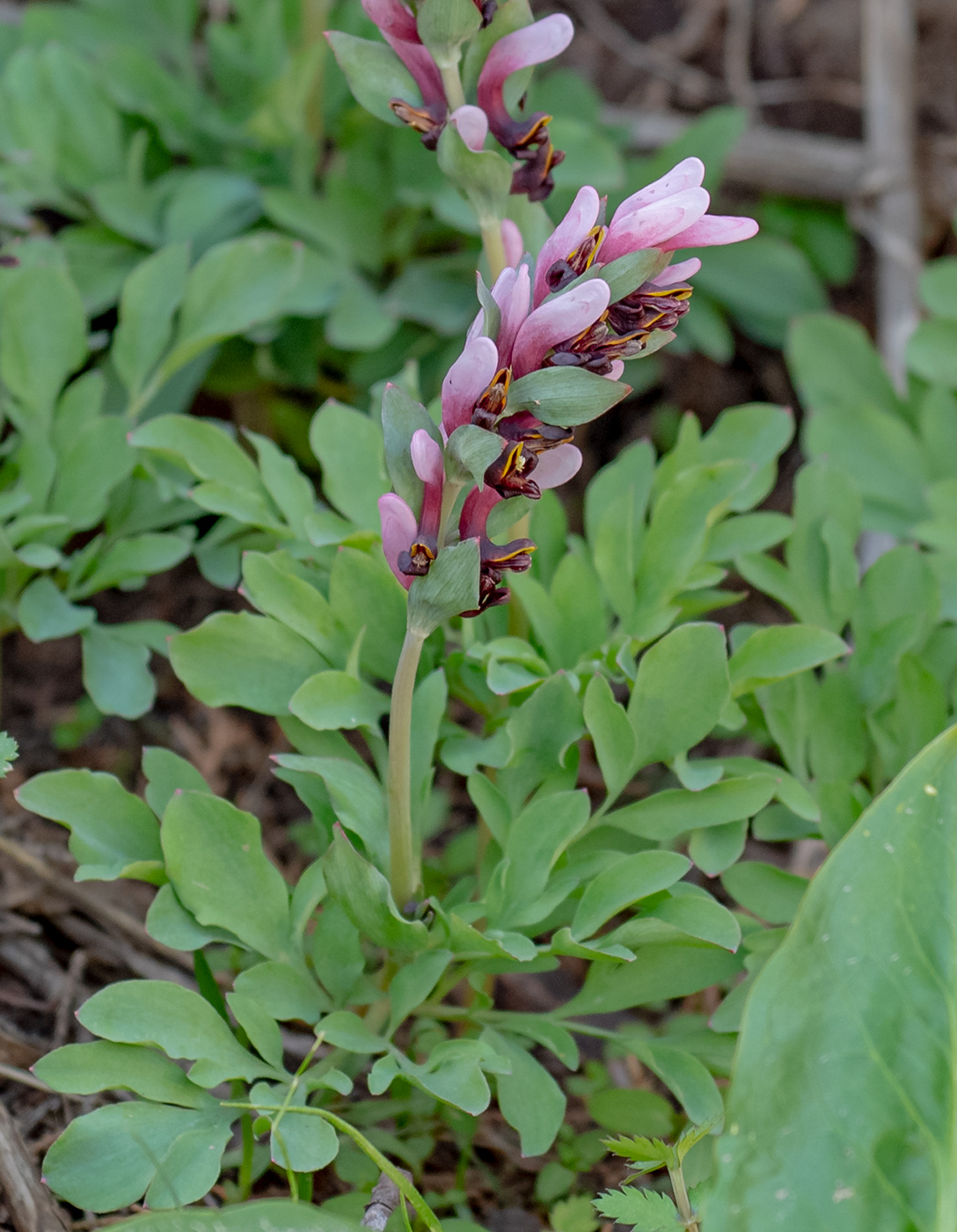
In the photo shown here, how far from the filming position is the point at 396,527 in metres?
0.93

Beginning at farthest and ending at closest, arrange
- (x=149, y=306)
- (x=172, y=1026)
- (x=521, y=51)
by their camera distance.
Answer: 1. (x=149, y=306)
2. (x=521, y=51)
3. (x=172, y=1026)

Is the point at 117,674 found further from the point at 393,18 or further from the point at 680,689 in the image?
the point at 393,18

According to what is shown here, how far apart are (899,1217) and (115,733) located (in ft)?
5.09

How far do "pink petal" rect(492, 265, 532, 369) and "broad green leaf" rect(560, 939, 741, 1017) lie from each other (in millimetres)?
668

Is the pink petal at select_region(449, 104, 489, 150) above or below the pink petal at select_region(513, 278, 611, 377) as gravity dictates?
above

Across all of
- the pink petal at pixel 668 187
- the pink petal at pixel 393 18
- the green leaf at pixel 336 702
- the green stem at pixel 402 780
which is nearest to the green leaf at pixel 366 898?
the green stem at pixel 402 780

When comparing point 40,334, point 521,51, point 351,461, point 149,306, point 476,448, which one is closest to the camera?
point 476,448

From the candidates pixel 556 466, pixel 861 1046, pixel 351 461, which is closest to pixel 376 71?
pixel 351 461

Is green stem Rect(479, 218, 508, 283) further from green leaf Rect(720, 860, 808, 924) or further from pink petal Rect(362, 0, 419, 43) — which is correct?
green leaf Rect(720, 860, 808, 924)

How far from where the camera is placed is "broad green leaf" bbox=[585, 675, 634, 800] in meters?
1.17

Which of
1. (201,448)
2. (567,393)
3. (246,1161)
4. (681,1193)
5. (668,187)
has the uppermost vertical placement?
(668,187)

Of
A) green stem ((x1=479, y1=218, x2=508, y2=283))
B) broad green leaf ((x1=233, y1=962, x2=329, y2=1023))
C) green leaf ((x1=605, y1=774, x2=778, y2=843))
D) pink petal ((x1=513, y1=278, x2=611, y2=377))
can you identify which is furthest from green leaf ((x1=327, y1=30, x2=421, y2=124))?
broad green leaf ((x1=233, y1=962, x2=329, y2=1023))

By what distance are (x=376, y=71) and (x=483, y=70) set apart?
0.41ft

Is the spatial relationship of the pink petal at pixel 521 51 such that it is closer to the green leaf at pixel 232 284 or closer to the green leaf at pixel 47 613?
the green leaf at pixel 232 284
